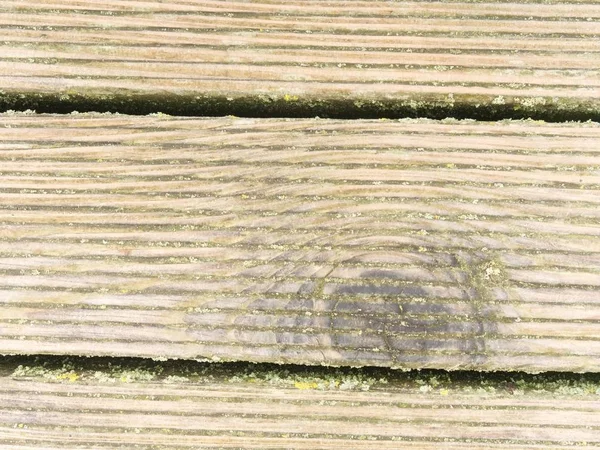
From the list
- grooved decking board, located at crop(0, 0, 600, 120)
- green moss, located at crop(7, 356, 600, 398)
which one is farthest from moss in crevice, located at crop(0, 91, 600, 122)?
green moss, located at crop(7, 356, 600, 398)

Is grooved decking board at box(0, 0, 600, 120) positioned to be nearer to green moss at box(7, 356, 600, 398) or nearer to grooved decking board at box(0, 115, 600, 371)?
grooved decking board at box(0, 115, 600, 371)

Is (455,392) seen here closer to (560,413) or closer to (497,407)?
(497,407)

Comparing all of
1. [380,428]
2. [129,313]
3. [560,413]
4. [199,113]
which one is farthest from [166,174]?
[560,413]

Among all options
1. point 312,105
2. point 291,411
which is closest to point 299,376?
point 291,411

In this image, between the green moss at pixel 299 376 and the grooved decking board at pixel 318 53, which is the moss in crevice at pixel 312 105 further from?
the green moss at pixel 299 376

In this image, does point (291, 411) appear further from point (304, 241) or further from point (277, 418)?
point (304, 241)
